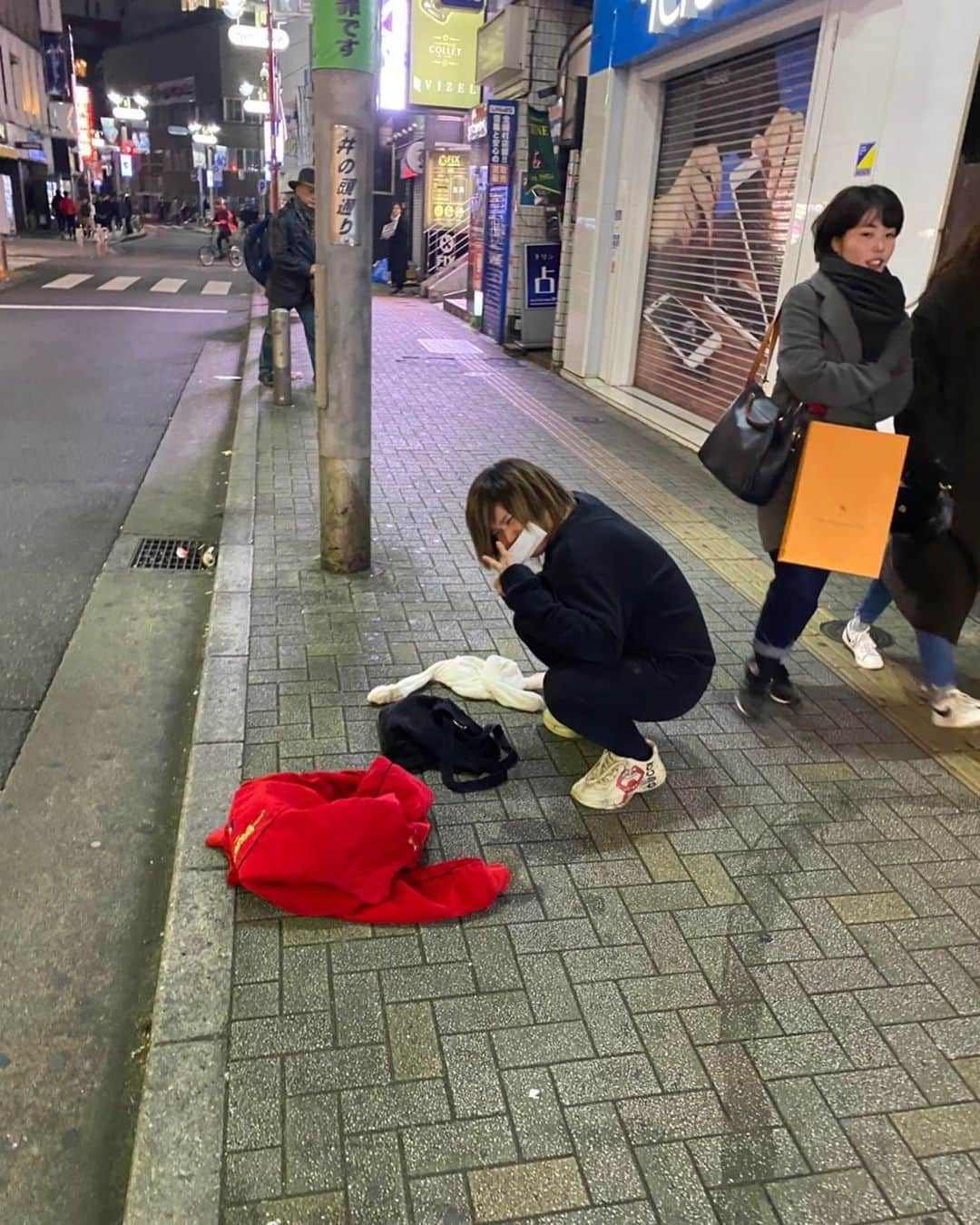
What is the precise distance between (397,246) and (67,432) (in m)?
16.5

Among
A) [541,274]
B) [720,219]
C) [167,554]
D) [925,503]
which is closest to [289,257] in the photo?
[720,219]

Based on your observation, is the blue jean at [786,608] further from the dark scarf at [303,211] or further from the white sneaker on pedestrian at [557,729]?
the dark scarf at [303,211]

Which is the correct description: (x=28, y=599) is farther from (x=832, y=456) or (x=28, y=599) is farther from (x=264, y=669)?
(x=832, y=456)

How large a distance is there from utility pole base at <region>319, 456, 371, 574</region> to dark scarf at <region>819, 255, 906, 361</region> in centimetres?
253

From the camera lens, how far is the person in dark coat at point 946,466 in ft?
12.0

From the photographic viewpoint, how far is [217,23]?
6619 centimetres

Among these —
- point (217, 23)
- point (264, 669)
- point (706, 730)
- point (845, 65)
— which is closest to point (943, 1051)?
point (706, 730)

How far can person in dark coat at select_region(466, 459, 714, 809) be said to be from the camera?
2908 millimetres

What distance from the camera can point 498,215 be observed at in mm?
14930

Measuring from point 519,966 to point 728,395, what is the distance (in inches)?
292

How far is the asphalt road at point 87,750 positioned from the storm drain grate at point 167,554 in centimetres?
8

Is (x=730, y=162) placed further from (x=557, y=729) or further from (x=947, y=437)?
(x=557, y=729)

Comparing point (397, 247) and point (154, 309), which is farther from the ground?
point (397, 247)

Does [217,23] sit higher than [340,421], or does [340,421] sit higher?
[217,23]
